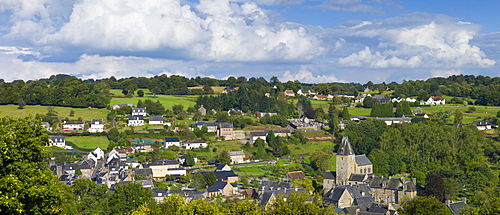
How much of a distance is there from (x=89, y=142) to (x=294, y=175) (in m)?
32.3

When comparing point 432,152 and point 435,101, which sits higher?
point 435,101

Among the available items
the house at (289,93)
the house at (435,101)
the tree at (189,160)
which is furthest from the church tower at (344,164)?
the house at (289,93)

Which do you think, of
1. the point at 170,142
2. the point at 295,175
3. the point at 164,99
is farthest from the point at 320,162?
the point at 164,99

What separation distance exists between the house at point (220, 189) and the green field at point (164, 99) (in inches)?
1873

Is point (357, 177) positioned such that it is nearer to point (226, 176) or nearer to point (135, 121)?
point (226, 176)

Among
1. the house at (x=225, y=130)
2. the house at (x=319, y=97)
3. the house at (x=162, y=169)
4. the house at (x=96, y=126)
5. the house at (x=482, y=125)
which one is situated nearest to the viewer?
the house at (x=162, y=169)

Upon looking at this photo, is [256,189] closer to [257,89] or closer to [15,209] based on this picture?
[15,209]

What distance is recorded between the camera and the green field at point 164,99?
349 feet

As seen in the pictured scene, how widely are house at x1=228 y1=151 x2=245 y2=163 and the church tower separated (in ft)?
59.8

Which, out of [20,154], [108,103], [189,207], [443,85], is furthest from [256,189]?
[443,85]

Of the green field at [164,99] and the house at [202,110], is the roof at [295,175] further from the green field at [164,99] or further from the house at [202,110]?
the green field at [164,99]

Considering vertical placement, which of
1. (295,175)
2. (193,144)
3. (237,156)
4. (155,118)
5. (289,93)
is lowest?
(295,175)

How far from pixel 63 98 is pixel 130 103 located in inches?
504

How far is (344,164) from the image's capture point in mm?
63594
